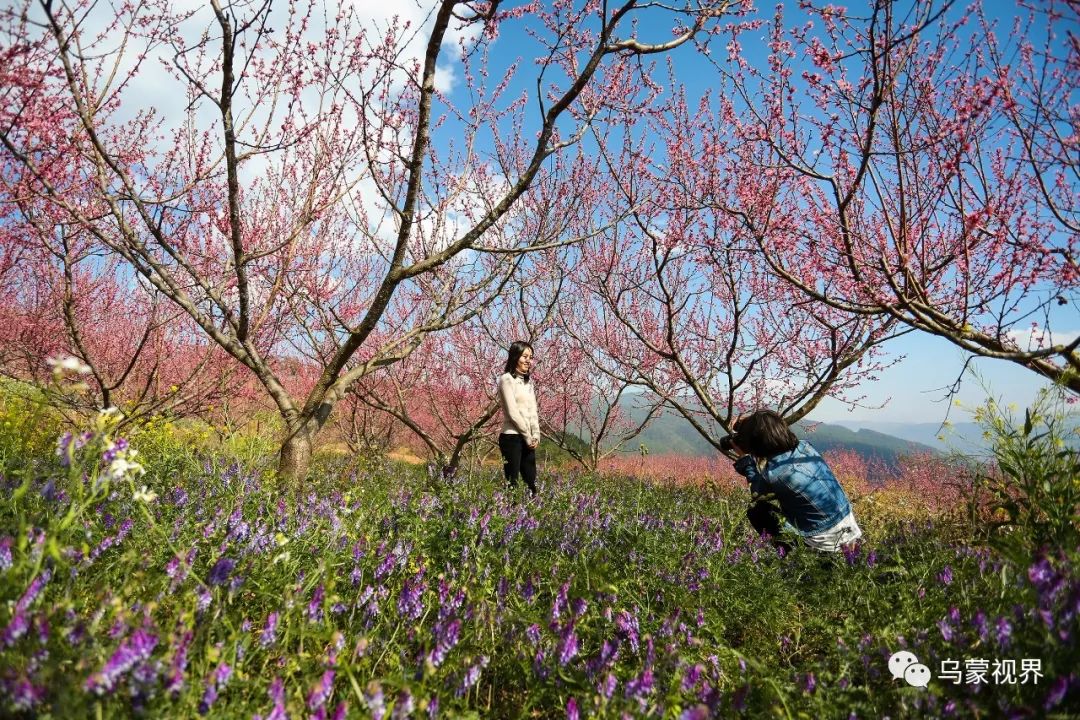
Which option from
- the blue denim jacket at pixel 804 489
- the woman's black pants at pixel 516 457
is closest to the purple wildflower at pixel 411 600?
the blue denim jacket at pixel 804 489

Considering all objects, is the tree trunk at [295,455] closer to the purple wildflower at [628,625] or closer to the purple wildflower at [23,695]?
the purple wildflower at [628,625]

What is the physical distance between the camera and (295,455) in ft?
14.5

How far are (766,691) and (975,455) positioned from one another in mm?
2433

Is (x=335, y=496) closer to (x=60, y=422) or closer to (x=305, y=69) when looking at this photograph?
(x=305, y=69)

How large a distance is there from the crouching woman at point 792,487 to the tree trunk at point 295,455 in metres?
3.38

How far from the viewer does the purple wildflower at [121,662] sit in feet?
3.83

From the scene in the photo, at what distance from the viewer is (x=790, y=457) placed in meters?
3.68

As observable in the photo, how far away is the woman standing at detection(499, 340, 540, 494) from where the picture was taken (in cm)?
576

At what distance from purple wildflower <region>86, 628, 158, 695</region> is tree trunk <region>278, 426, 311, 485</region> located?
10.7 feet

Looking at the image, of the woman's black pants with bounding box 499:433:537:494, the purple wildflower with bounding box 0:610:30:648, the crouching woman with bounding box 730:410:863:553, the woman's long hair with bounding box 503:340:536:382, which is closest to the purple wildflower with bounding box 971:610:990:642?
the crouching woman with bounding box 730:410:863:553

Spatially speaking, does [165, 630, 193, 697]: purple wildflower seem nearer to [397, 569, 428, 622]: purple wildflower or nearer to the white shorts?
[397, 569, 428, 622]: purple wildflower

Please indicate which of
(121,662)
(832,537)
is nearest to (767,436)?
(832,537)

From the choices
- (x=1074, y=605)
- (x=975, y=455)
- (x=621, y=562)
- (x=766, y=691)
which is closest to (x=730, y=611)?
(x=621, y=562)

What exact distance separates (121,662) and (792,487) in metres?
3.52
